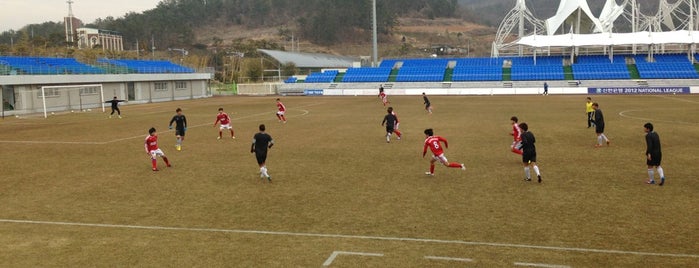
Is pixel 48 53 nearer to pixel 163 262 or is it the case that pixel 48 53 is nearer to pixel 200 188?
pixel 200 188

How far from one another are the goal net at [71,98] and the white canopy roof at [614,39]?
57474mm

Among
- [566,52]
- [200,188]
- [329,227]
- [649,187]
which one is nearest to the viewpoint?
[329,227]

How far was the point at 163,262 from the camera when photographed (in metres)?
9.18

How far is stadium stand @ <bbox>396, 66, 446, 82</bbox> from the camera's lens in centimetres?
7856

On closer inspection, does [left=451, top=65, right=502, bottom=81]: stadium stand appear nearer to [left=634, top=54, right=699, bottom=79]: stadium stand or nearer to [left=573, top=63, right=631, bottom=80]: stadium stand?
[left=573, top=63, right=631, bottom=80]: stadium stand

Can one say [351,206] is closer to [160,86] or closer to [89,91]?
[89,91]

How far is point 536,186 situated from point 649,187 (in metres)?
2.86

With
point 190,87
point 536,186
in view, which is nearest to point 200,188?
point 536,186

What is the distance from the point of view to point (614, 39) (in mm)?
75812

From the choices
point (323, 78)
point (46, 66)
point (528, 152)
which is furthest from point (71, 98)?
point (528, 152)

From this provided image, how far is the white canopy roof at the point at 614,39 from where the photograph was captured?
72.8 m

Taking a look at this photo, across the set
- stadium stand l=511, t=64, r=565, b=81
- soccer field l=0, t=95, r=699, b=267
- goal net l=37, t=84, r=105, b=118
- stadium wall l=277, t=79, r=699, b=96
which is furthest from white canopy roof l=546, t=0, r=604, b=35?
goal net l=37, t=84, r=105, b=118

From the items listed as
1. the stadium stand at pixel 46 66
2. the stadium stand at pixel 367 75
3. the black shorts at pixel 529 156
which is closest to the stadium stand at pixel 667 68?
the stadium stand at pixel 367 75

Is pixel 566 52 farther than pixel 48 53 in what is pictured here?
Yes
